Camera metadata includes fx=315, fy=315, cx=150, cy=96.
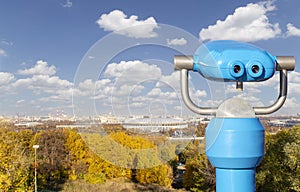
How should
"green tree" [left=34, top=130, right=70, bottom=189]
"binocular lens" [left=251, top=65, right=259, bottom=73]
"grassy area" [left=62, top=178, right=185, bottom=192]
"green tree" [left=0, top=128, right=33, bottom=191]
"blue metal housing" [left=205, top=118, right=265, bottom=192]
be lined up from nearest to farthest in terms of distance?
"blue metal housing" [left=205, top=118, right=265, bottom=192] → "binocular lens" [left=251, top=65, right=259, bottom=73] → "green tree" [left=0, top=128, right=33, bottom=191] → "grassy area" [left=62, top=178, right=185, bottom=192] → "green tree" [left=34, top=130, right=70, bottom=189]

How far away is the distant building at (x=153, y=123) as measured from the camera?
302 centimetres

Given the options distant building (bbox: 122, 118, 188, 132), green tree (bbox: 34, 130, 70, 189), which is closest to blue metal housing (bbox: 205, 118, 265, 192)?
distant building (bbox: 122, 118, 188, 132)

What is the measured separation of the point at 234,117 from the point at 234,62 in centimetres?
48

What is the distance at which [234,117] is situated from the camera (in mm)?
2740

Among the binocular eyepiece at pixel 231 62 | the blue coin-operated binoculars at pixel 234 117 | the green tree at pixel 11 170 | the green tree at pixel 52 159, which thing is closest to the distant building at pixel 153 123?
the blue coin-operated binoculars at pixel 234 117

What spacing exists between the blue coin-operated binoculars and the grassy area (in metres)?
17.6

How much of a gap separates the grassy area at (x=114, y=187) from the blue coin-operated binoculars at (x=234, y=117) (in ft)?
57.9

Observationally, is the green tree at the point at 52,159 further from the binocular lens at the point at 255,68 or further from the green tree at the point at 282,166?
the binocular lens at the point at 255,68

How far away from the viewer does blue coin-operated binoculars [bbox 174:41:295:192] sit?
266 centimetres

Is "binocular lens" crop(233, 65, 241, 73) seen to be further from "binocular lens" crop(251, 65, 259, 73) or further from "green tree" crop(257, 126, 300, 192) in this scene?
"green tree" crop(257, 126, 300, 192)

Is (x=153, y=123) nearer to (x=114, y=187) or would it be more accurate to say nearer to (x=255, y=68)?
(x=255, y=68)

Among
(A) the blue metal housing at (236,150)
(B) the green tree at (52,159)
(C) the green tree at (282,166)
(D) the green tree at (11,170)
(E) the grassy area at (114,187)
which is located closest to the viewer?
(A) the blue metal housing at (236,150)

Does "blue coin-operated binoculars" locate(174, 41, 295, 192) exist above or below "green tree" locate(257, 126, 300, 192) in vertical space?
above

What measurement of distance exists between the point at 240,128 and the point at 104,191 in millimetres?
18479
